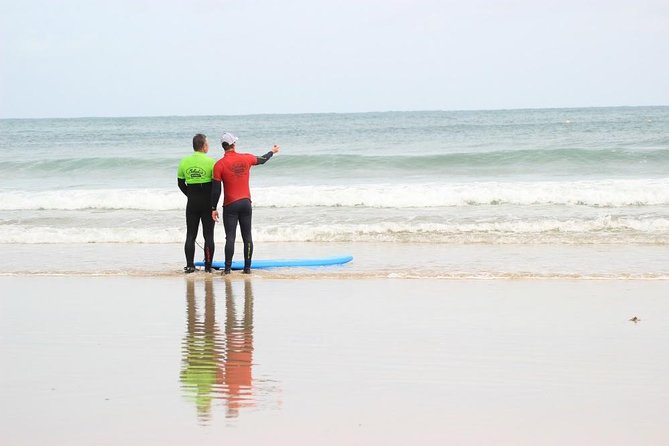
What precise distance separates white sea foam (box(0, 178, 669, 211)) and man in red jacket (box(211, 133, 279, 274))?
7.75 meters

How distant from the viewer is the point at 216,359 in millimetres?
6359

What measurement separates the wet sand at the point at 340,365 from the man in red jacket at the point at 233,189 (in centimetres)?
112

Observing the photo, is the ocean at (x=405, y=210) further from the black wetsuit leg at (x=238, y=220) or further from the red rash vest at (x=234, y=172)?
the red rash vest at (x=234, y=172)

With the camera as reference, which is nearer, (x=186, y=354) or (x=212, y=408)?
(x=212, y=408)

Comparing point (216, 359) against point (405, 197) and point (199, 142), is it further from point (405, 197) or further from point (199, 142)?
point (405, 197)

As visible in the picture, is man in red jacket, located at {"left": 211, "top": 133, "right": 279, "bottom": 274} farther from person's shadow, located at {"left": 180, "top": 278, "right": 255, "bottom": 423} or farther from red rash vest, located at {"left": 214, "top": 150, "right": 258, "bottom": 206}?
person's shadow, located at {"left": 180, "top": 278, "right": 255, "bottom": 423}

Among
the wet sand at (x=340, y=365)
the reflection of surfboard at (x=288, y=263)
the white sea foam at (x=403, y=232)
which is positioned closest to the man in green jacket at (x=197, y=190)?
the reflection of surfboard at (x=288, y=263)

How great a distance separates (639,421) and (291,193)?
14.5 m

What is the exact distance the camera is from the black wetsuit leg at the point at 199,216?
34.5ft

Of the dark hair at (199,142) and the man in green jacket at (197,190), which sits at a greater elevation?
the dark hair at (199,142)

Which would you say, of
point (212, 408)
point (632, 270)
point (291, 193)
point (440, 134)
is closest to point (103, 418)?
point (212, 408)

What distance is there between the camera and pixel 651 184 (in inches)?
723

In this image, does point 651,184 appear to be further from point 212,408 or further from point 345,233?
point 212,408

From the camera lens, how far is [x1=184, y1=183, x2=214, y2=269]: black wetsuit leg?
10.5 metres
